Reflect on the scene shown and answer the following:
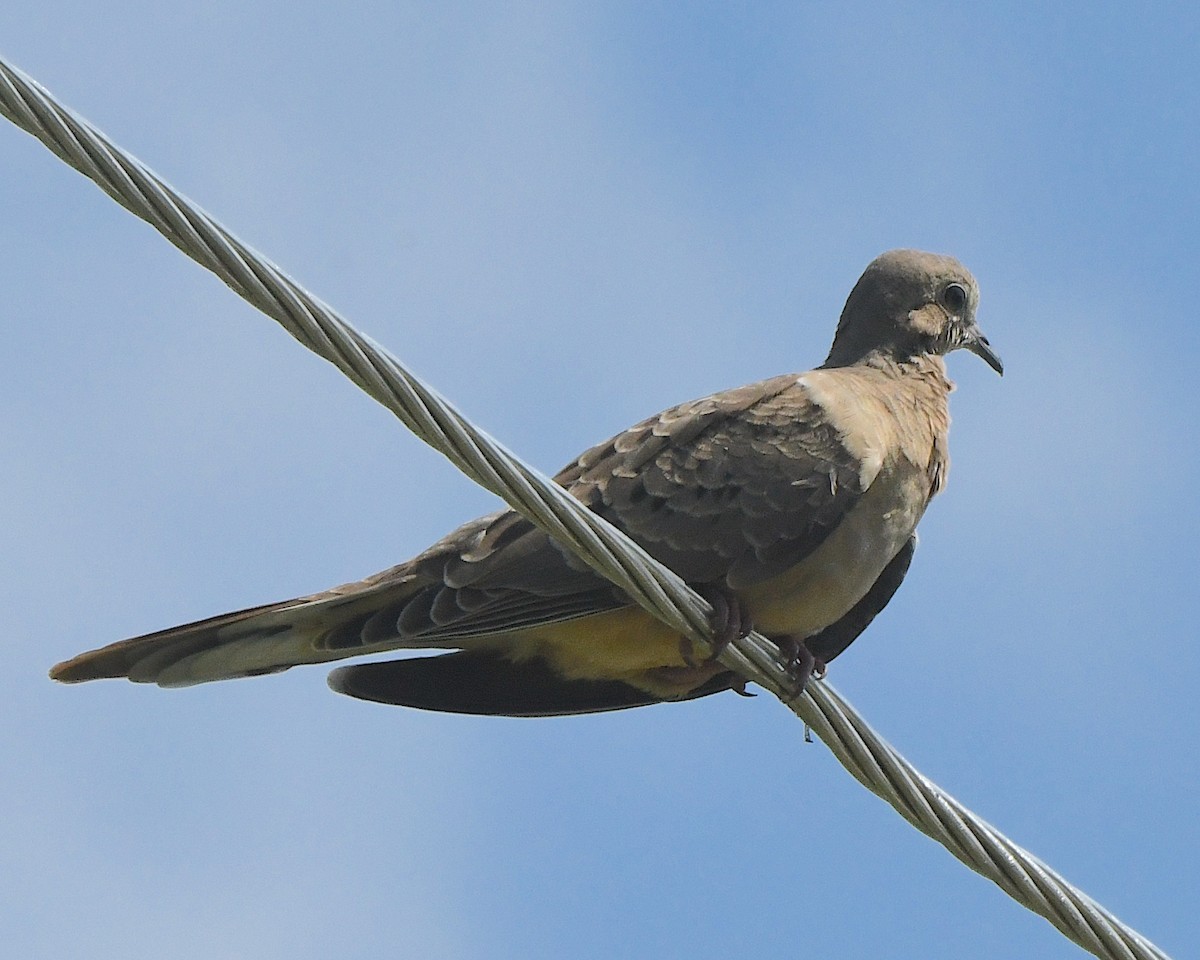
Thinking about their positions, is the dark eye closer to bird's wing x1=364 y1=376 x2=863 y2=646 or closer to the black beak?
the black beak

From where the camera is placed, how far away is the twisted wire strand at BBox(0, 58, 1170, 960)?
2865 millimetres

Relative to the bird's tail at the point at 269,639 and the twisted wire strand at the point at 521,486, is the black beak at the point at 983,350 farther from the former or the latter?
the twisted wire strand at the point at 521,486

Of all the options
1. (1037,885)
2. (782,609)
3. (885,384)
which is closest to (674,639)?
(782,609)

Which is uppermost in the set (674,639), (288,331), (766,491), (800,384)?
(800,384)

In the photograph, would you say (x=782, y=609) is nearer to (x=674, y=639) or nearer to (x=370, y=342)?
(x=674, y=639)

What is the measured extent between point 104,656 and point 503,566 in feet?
3.56

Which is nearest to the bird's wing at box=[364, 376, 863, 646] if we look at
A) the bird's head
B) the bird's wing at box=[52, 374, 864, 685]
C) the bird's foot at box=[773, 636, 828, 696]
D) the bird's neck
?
the bird's wing at box=[52, 374, 864, 685]

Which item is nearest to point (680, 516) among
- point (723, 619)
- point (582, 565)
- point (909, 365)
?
point (582, 565)

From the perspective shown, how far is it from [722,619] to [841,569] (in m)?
0.66

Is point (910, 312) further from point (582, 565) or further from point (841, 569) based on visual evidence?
point (582, 565)

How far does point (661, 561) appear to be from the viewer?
5020mm

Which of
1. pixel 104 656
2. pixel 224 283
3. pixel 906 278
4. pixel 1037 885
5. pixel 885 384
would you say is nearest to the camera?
pixel 224 283

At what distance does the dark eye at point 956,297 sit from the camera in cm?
629

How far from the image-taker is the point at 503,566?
491 centimetres
